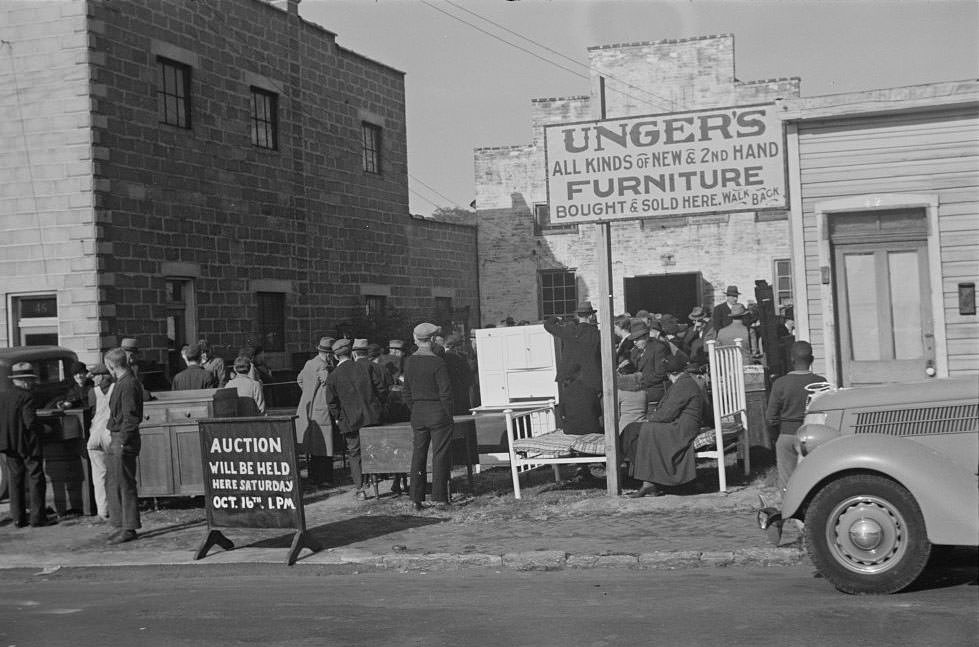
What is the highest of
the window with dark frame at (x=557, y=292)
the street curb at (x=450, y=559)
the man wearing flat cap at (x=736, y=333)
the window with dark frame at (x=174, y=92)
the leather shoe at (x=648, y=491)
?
the window with dark frame at (x=174, y=92)

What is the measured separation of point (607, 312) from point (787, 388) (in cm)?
223

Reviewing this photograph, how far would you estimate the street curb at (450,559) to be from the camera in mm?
8617

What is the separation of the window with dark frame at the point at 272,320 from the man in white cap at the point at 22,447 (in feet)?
31.4

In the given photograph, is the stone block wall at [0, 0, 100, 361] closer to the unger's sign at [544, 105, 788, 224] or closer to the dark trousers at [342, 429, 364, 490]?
the dark trousers at [342, 429, 364, 490]

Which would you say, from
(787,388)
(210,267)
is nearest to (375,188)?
(210,267)

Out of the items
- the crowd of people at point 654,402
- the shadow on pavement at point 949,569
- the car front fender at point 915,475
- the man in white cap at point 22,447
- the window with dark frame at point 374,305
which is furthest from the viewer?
the window with dark frame at point 374,305

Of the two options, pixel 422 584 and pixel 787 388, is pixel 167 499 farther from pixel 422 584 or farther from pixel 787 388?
pixel 787 388

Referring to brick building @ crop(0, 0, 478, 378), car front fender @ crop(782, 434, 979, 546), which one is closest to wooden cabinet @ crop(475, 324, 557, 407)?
brick building @ crop(0, 0, 478, 378)

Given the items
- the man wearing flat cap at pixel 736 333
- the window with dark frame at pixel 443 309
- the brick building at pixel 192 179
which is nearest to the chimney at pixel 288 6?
the brick building at pixel 192 179

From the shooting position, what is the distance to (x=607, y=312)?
1170 cm

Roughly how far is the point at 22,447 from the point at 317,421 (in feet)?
11.3

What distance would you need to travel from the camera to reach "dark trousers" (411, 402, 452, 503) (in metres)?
11.7

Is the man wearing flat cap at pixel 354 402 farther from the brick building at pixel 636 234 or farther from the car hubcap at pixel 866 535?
the brick building at pixel 636 234

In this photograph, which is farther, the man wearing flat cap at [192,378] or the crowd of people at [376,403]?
the man wearing flat cap at [192,378]
